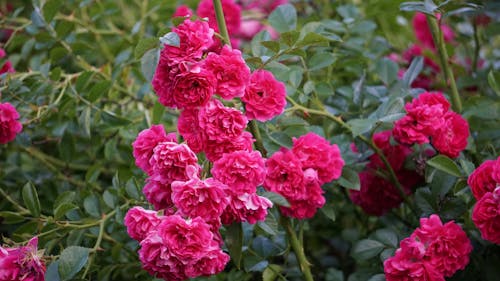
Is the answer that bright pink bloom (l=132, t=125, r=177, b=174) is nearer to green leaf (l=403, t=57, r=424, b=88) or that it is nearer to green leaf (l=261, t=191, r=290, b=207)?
green leaf (l=261, t=191, r=290, b=207)

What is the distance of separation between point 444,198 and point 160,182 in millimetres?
554

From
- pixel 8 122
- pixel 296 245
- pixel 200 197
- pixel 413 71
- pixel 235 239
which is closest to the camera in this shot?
pixel 200 197

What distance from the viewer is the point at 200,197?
2.89ft

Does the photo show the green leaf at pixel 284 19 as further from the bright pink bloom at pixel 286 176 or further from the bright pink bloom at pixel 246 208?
the bright pink bloom at pixel 246 208

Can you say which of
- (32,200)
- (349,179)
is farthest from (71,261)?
(349,179)

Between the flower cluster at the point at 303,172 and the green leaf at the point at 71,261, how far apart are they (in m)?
0.31

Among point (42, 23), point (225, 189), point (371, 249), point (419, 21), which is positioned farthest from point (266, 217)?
point (419, 21)

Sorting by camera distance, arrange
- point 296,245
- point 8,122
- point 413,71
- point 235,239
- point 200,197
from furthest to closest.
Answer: point 413,71, point 8,122, point 296,245, point 235,239, point 200,197

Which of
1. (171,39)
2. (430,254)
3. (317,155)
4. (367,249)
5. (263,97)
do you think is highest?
(171,39)

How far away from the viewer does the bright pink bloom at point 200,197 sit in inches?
34.7

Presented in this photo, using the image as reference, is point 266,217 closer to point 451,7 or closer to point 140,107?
point 451,7

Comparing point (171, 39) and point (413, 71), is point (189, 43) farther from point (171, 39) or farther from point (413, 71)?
point (413, 71)

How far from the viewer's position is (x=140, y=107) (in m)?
1.59

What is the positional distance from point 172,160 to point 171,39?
0.17 meters
